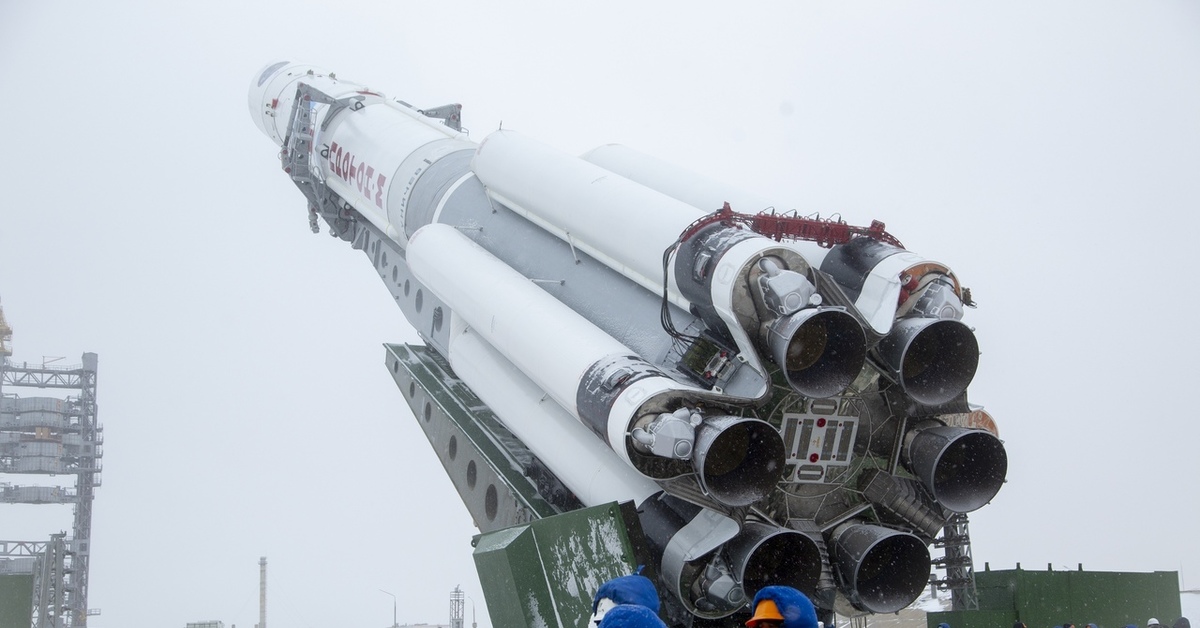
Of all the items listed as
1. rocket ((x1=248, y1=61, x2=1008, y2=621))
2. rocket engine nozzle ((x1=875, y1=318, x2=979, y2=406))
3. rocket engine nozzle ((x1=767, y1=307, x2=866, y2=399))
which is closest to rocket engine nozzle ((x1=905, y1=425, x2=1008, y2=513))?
rocket ((x1=248, y1=61, x2=1008, y2=621))

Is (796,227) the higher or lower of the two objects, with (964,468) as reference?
higher

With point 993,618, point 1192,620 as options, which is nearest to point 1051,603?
point 993,618

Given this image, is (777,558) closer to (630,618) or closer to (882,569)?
(882,569)

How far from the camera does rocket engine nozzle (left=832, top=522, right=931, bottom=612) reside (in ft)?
24.3

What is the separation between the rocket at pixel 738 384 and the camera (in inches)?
278

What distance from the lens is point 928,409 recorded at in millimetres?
7867

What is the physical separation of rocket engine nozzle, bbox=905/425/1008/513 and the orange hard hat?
4830mm

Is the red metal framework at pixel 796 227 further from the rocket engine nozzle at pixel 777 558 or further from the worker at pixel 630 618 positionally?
the worker at pixel 630 618

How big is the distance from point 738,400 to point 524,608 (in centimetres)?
211

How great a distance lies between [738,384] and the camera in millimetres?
7543

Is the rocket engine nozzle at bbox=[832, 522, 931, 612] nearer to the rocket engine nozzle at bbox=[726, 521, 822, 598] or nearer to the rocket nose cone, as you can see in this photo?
the rocket engine nozzle at bbox=[726, 521, 822, 598]

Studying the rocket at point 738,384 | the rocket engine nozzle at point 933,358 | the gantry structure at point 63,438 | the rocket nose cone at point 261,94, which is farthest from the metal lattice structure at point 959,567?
the gantry structure at point 63,438

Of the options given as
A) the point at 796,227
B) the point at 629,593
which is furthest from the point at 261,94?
the point at 629,593

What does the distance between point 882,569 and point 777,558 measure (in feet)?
2.78
